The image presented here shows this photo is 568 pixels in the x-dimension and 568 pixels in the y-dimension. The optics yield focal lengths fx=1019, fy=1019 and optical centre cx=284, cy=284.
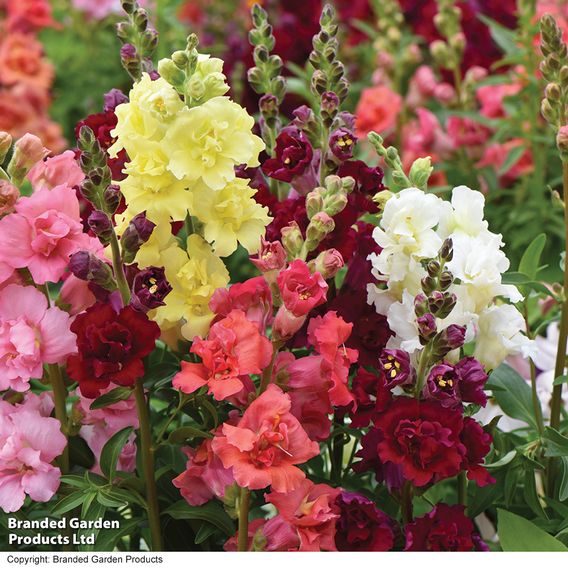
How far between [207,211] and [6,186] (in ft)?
0.58

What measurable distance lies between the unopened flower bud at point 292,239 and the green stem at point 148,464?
0.18 meters

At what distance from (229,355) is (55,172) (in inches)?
11.1

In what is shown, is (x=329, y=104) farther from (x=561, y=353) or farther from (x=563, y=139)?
(x=561, y=353)

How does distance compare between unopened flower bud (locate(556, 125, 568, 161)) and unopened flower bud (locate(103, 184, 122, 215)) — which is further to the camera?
unopened flower bud (locate(556, 125, 568, 161))

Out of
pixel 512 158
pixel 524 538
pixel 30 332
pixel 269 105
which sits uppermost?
pixel 512 158

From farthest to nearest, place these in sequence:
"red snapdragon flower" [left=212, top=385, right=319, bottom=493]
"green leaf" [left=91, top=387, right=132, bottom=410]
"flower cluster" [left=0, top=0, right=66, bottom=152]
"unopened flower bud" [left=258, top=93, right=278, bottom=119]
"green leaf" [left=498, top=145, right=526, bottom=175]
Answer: "flower cluster" [left=0, top=0, right=66, bottom=152] < "green leaf" [left=498, top=145, right=526, bottom=175] < "unopened flower bud" [left=258, top=93, right=278, bottom=119] < "green leaf" [left=91, top=387, right=132, bottom=410] < "red snapdragon flower" [left=212, top=385, right=319, bottom=493]

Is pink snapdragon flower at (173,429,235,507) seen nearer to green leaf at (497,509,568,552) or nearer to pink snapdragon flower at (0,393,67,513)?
pink snapdragon flower at (0,393,67,513)

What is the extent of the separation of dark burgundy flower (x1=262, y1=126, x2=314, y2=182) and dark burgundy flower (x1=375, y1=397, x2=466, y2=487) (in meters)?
0.24

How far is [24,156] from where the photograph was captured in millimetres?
939

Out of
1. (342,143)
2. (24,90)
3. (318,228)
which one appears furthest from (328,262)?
(24,90)

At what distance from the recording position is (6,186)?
0.88 m

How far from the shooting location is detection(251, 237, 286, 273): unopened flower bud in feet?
2.76

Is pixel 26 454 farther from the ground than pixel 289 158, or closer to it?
closer to it

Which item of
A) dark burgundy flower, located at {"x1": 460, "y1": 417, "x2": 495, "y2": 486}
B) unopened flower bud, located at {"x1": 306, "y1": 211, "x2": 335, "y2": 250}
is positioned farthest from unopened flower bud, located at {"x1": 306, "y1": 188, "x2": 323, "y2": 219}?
dark burgundy flower, located at {"x1": 460, "y1": 417, "x2": 495, "y2": 486}
